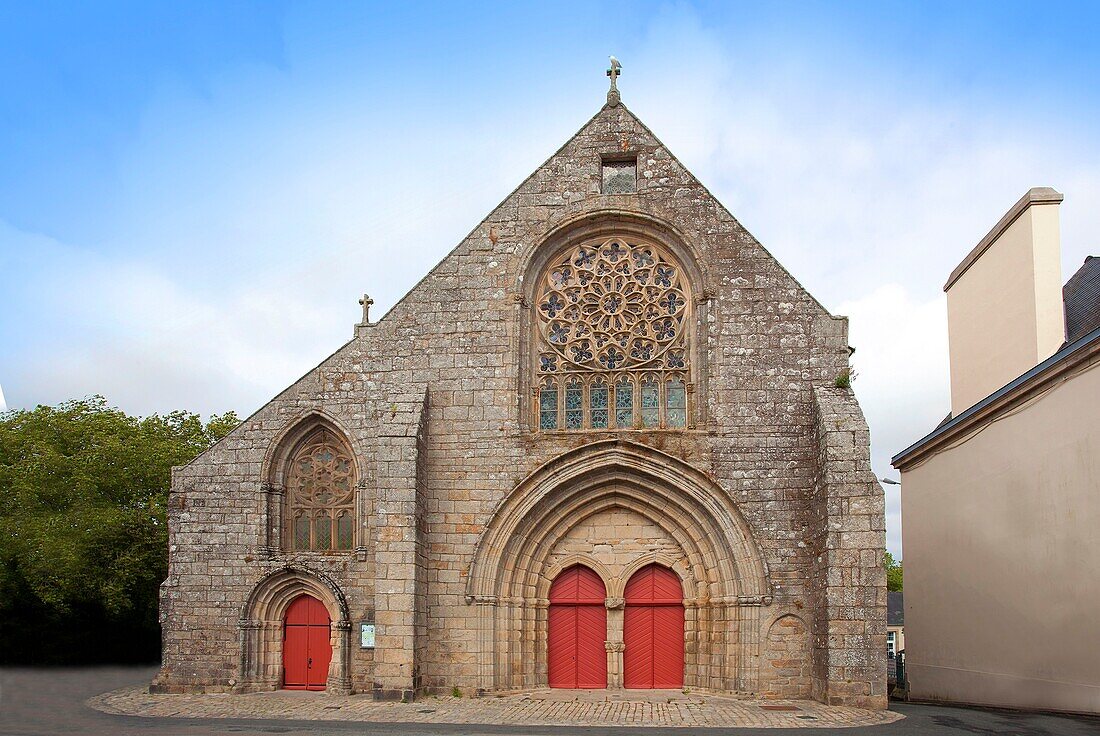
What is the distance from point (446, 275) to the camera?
15.3 meters

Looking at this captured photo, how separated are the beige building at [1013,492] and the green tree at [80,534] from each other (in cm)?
1614

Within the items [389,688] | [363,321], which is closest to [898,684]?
[389,688]

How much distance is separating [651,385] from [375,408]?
167 inches

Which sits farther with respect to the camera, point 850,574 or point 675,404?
point 675,404

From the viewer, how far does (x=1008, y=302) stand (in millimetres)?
16797

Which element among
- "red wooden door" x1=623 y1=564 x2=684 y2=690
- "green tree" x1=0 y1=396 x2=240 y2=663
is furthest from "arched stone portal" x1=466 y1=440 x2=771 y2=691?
"green tree" x1=0 y1=396 x2=240 y2=663

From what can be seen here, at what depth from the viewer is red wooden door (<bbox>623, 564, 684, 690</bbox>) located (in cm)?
Answer: 1480

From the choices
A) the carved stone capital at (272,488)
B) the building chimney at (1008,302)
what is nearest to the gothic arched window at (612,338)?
the carved stone capital at (272,488)

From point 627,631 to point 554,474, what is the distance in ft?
8.75

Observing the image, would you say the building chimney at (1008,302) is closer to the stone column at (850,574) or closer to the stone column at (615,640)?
the stone column at (850,574)

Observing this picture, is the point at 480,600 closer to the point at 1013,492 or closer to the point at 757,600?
the point at 757,600

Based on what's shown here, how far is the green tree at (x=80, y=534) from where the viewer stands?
67.4 ft

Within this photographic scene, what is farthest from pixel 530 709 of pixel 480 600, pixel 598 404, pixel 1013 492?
pixel 1013 492

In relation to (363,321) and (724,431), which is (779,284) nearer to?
(724,431)
